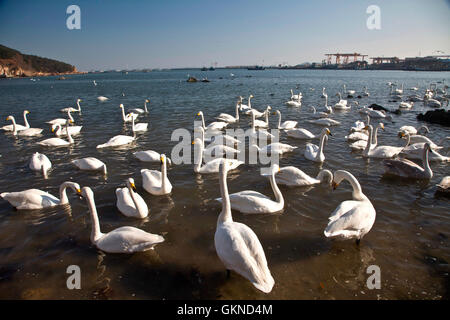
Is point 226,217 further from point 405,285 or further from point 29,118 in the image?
point 29,118

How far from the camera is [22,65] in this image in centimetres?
14250

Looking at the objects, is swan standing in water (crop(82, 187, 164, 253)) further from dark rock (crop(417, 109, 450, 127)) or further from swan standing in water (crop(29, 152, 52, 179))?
dark rock (crop(417, 109, 450, 127))

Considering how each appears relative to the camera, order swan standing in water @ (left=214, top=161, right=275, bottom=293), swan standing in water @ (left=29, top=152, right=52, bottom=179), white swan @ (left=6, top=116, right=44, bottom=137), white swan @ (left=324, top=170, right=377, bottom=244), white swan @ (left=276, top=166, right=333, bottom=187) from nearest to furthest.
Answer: swan standing in water @ (left=214, top=161, right=275, bottom=293), white swan @ (left=324, top=170, right=377, bottom=244), white swan @ (left=276, top=166, right=333, bottom=187), swan standing in water @ (left=29, top=152, right=52, bottom=179), white swan @ (left=6, top=116, right=44, bottom=137)

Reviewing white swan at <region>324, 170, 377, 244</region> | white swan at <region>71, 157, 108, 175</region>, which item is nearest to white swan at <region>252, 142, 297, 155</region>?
white swan at <region>324, 170, 377, 244</region>

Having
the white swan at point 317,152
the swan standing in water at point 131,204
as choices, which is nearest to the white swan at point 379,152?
the white swan at point 317,152

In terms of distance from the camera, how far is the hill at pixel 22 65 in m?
129

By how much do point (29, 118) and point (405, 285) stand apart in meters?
26.6

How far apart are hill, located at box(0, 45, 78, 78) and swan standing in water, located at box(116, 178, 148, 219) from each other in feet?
517

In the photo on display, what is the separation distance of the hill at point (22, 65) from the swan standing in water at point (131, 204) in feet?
517

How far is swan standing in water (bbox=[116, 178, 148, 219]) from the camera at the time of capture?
21.2ft

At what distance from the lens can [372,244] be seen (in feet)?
18.5

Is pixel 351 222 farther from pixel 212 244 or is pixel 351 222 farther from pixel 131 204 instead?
pixel 131 204

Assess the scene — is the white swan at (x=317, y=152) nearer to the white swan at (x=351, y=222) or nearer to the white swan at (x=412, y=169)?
the white swan at (x=412, y=169)
